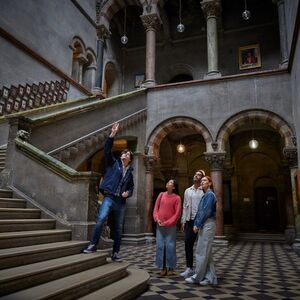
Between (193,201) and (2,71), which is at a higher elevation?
(2,71)

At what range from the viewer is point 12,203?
210 inches

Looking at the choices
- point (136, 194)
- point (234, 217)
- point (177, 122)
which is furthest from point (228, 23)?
point (136, 194)

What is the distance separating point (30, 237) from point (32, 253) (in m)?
0.57

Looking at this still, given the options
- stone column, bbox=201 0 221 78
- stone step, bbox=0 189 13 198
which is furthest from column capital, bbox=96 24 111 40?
stone step, bbox=0 189 13 198

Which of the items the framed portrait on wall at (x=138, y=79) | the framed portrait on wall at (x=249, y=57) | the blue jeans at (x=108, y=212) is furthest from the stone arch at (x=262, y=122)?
the framed portrait on wall at (x=138, y=79)

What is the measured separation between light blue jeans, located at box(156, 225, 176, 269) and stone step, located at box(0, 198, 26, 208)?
2458 millimetres

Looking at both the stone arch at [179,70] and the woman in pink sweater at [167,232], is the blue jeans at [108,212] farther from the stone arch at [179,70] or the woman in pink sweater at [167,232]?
the stone arch at [179,70]

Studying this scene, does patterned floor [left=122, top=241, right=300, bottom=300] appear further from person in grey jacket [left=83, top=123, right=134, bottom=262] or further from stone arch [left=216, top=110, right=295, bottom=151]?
stone arch [left=216, top=110, right=295, bottom=151]

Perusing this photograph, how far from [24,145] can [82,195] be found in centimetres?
173

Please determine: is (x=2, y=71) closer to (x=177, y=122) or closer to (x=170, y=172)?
(x=177, y=122)

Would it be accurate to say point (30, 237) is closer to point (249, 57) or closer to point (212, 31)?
point (212, 31)

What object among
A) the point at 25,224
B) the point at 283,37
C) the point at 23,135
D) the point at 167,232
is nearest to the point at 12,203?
the point at 25,224

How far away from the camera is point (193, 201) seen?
5676 millimetres

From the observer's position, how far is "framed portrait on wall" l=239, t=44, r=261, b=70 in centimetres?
1742
